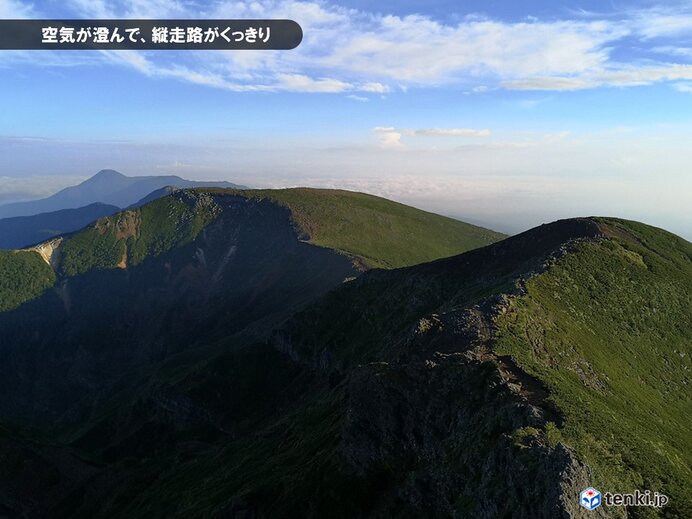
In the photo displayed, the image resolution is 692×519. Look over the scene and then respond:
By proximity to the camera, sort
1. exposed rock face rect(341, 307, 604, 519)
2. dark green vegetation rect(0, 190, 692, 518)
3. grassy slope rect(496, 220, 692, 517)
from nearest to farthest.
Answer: exposed rock face rect(341, 307, 604, 519)
grassy slope rect(496, 220, 692, 517)
dark green vegetation rect(0, 190, 692, 518)

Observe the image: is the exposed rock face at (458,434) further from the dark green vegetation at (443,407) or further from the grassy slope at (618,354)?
the grassy slope at (618,354)

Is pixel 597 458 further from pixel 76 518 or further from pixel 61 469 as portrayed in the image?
pixel 61 469

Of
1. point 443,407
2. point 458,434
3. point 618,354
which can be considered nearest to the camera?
point 458,434

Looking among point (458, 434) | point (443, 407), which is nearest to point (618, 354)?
point (443, 407)

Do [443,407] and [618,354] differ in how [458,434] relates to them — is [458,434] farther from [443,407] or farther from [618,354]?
[618,354]

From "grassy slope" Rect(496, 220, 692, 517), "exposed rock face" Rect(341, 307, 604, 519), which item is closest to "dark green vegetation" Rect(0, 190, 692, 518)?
"exposed rock face" Rect(341, 307, 604, 519)

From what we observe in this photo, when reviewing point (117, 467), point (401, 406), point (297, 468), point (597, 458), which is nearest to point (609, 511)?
point (597, 458)

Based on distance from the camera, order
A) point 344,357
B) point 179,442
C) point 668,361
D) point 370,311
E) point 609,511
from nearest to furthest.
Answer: point 609,511, point 668,361, point 344,357, point 370,311, point 179,442

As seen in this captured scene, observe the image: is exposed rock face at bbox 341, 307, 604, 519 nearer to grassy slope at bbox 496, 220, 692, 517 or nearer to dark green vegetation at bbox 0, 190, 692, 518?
dark green vegetation at bbox 0, 190, 692, 518
